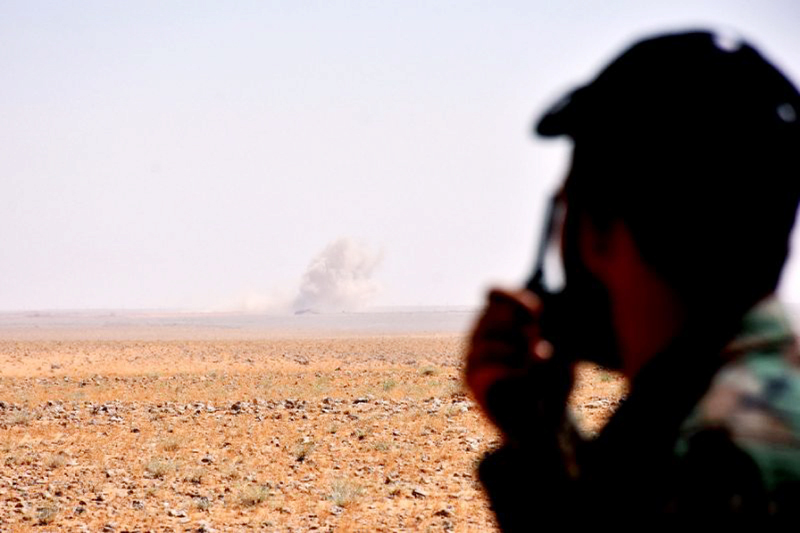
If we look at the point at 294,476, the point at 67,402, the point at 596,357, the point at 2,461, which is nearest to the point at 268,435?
the point at 294,476

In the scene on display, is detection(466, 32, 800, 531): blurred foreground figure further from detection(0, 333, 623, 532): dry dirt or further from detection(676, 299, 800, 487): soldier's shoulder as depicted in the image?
detection(0, 333, 623, 532): dry dirt

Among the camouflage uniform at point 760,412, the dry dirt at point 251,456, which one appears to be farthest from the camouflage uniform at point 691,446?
the dry dirt at point 251,456

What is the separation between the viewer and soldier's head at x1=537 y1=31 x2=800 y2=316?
108cm

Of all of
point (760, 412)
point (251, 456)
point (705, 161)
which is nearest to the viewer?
point (760, 412)

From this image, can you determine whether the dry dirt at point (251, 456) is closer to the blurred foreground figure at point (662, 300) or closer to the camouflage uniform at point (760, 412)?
the blurred foreground figure at point (662, 300)

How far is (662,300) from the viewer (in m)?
1.16

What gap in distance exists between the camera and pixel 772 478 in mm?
904

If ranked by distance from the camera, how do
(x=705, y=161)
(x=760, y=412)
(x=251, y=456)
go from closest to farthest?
(x=760, y=412) → (x=705, y=161) → (x=251, y=456)

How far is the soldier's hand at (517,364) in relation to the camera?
3.87 ft

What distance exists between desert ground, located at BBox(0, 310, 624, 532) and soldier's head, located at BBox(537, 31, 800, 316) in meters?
7.33

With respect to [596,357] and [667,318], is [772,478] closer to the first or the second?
[667,318]

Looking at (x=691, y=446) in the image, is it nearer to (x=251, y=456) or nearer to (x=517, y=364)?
(x=517, y=364)

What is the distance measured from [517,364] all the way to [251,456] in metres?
10.8

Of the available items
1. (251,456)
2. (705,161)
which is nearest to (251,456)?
(251,456)
